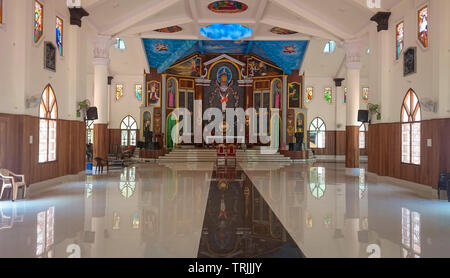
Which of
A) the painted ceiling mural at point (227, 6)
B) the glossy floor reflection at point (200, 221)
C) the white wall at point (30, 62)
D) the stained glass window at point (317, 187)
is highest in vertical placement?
the painted ceiling mural at point (227, 6)

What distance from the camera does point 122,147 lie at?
26.5 meters

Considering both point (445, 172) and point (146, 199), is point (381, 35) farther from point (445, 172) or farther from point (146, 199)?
point (146, 199)

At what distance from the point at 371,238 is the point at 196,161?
18237 millimetres

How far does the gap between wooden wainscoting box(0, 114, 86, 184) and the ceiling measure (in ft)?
14.5

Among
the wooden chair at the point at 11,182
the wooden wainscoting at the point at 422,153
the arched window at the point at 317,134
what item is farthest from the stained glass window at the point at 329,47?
the wooden chair at the point at 11,182

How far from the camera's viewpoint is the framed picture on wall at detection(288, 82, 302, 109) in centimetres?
2700

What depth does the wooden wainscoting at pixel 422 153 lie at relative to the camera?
10125 millimetres

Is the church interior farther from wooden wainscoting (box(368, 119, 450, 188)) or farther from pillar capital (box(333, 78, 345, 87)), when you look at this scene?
pillar capital (box(333, 78, 345, 87))

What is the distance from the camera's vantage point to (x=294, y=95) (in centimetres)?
2706

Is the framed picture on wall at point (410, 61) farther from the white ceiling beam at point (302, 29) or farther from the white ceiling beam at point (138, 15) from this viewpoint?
the white ceiling beam at point (138, 15)

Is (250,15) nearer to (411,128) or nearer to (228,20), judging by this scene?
(228,20)

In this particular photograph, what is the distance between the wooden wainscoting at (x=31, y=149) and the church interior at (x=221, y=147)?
0.04m

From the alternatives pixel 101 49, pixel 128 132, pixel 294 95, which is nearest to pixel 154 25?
pixel 101 49
